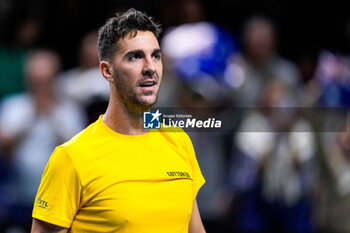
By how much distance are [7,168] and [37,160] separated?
341mm

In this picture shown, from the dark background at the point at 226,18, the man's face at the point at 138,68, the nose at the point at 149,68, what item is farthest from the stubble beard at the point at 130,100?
the dark background at the point at 226,18

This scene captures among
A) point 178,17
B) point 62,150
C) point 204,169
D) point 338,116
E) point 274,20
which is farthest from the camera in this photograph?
point 274,20

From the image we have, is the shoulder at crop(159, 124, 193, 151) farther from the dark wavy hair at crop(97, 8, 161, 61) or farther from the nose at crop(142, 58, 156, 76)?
the dark wavy hair at crop(97, 8, 161, 61)

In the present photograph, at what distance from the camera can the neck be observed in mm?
3207

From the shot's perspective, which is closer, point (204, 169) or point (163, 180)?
point (163, 180)

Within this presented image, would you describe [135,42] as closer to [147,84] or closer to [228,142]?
[147,84]

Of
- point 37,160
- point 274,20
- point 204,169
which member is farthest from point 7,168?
point 274,20

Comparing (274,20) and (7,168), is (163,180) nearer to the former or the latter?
(7,168)

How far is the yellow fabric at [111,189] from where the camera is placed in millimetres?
3012

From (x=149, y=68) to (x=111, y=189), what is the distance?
60 cm

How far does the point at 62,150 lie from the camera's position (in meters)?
3.03

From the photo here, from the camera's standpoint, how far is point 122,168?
3.10m

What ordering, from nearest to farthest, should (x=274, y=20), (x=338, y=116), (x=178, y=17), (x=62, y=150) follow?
(x=62, y=150) → (x=338, y=116) → (x=178, y=17) → (x=274, y=20)

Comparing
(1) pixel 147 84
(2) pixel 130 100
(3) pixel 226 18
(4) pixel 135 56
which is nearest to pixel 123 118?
(2) pixel 130 100
